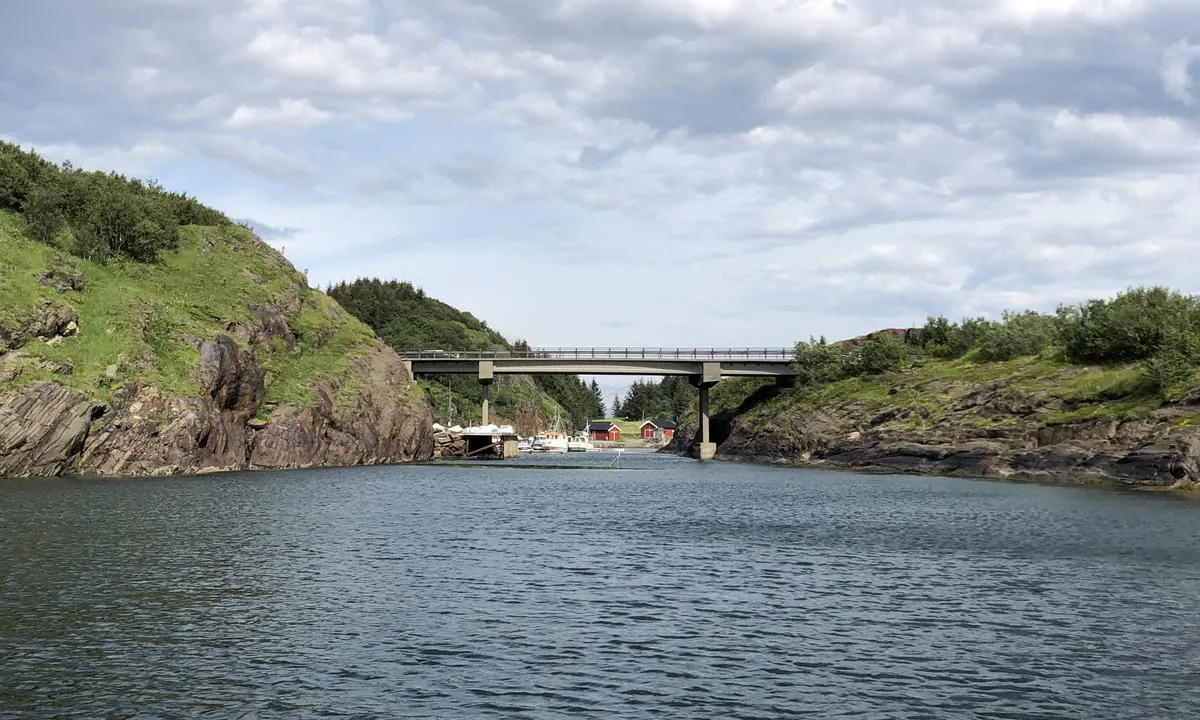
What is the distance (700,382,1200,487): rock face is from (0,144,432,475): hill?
56215 millimetres

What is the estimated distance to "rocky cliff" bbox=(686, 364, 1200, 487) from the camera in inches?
3479

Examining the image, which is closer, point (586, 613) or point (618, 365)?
point (586, 613)

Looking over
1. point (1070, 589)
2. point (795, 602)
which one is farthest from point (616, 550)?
point (1070, 589)

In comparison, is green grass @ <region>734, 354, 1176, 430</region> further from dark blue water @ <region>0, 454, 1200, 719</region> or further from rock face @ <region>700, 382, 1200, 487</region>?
dark blue water @ <region>0, 454, 1200, 719</region>

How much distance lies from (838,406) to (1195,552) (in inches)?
3837

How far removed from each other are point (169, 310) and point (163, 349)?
25.4 ft

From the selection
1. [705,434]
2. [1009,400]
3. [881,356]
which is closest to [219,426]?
[1009,400]

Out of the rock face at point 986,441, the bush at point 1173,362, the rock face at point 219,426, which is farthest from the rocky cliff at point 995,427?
the rock face at point 219,426

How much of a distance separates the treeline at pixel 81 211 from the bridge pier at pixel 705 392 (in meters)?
83.5

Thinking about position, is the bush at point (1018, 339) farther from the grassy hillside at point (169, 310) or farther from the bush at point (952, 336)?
the grassy hillside at point (169, 310)

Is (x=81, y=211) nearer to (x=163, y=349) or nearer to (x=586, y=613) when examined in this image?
(x=163, y=349)

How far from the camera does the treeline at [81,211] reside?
103938mm

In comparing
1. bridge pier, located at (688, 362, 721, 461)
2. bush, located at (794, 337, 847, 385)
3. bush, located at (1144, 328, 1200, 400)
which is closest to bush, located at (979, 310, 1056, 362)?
bush, located at (794, 337, 847, 385)

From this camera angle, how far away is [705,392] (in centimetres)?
16838
